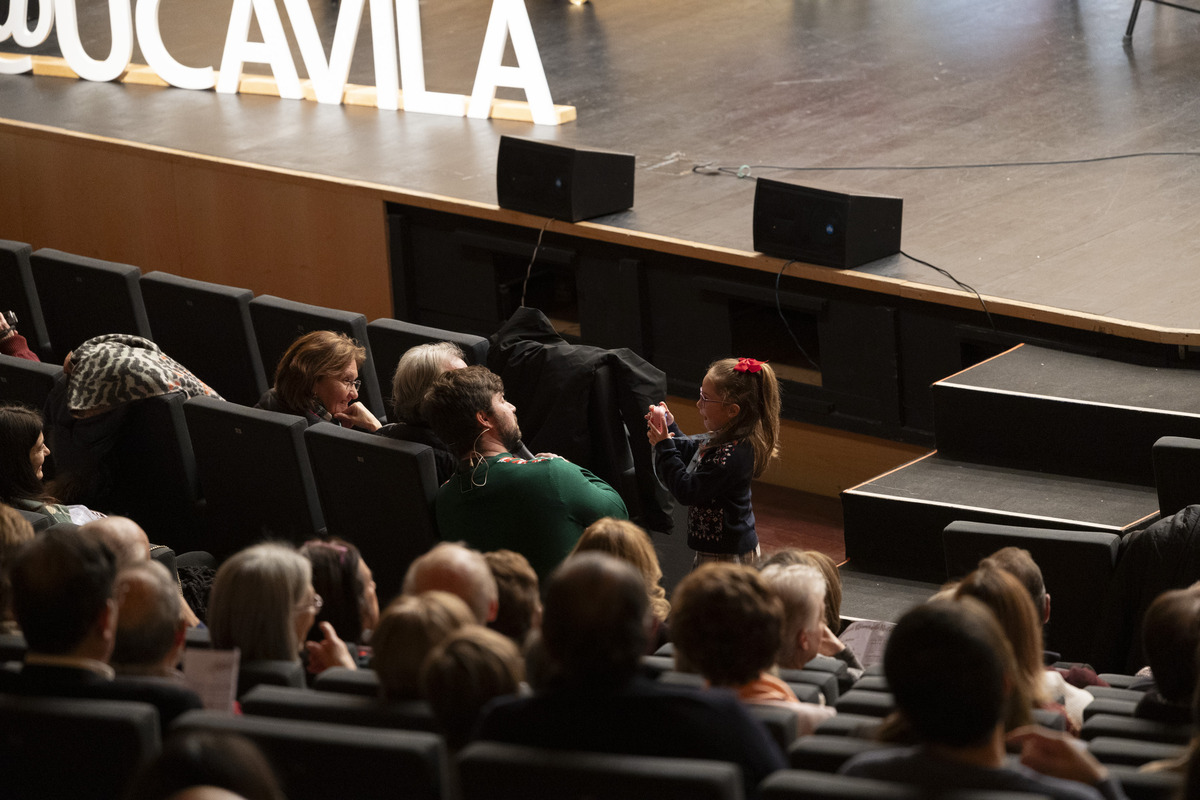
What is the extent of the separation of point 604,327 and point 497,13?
193cm

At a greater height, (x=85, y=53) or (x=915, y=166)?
(x=85, y=53)

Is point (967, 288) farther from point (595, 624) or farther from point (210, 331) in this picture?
point (595, 624)

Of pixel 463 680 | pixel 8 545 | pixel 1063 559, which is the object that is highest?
pixel 463 680

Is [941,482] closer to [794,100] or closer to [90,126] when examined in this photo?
[794,100]

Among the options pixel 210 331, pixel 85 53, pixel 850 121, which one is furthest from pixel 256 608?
pixel 85 53

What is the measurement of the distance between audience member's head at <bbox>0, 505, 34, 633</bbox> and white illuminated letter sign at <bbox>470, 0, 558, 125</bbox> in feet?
14.9

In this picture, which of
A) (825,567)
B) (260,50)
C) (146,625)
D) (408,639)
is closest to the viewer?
(408,639)

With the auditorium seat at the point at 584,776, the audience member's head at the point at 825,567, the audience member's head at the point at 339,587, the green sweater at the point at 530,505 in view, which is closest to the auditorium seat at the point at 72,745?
the auditorium seat at the point at 584,776

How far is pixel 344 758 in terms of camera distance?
77.9 inches

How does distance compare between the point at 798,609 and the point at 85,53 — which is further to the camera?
the point at 85,53

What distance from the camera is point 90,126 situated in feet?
23.9

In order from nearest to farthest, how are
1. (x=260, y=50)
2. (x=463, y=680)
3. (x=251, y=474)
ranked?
(x=463, y=680) < (x=251, y=474) < (x=260, y=50)

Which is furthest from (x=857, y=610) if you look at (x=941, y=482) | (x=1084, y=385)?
(x=1084, y=385)

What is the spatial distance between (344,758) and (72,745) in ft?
1.32
